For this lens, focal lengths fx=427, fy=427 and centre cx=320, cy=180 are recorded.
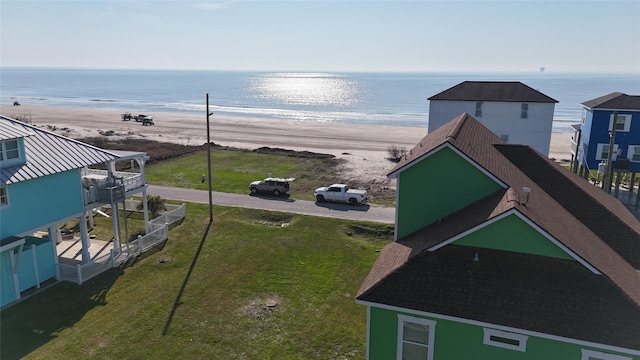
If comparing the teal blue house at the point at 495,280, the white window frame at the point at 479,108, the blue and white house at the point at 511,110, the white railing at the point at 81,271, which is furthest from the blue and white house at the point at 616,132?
the white railing at the point at 81,271

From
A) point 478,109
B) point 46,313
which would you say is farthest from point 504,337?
point 478,109

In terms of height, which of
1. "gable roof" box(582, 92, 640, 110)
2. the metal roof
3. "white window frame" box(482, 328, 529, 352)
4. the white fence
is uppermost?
"gable roof" box(582, 92, 640, 110)

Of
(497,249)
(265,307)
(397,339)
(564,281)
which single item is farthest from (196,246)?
(564,281)

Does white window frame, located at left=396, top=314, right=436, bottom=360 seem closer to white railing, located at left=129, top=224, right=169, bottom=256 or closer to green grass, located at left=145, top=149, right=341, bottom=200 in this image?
white railing, located at left=129, top=224, right=169, bottom=256

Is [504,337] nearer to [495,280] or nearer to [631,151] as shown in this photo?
[495,280]

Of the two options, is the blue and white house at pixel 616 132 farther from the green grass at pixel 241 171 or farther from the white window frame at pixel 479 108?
the green grass at pixel 241 171

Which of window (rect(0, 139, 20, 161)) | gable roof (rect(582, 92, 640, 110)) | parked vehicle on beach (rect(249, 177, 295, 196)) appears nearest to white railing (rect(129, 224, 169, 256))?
window (rect(0, 139, 20, 161))
